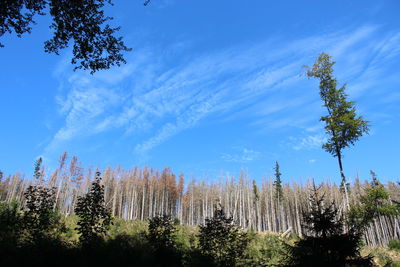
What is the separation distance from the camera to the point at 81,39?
629 centimetres

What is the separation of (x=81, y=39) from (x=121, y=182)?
183ft

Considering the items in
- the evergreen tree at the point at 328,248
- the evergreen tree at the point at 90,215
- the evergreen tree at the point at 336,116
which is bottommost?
the evergreen tree at the point at 328,248

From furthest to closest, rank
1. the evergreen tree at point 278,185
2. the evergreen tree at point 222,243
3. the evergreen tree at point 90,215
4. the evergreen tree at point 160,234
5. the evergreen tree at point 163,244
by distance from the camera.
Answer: the evergreen tree at point 278,185 < the evergreen tree at point 160,234 < the evergreen tree at point 163,244 < the evergreen tree at point 222,243 < the evergreen tree at point 90,215

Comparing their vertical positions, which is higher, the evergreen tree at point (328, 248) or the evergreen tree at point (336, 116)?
the evergreen tree at point (336, 116)

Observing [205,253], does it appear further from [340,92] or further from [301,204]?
[301,204]

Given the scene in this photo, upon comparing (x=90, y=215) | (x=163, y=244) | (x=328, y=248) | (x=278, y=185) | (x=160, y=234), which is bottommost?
(x=328, y=248)

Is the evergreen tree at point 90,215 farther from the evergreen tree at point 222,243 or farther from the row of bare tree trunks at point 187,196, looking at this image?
the row of bare tree trunks at point 187,196

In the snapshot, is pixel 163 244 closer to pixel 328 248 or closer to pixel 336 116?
pixel 328 248

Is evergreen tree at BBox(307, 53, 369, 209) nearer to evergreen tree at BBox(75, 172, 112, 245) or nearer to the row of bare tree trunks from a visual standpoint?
evergreen tree at BBox(75, 172, 112, 245)

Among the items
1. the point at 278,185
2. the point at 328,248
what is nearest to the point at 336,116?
the point at 328,248

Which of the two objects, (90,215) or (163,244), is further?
(163,244)

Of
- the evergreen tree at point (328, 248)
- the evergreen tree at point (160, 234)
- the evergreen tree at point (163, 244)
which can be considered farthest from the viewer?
the evergreen tree at point (160, 234)

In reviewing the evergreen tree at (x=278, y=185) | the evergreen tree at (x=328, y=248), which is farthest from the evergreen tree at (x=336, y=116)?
the evergreen tree at (x=278, y=185)

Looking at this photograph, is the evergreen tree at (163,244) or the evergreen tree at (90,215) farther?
the evergreen tree at (163,244)
